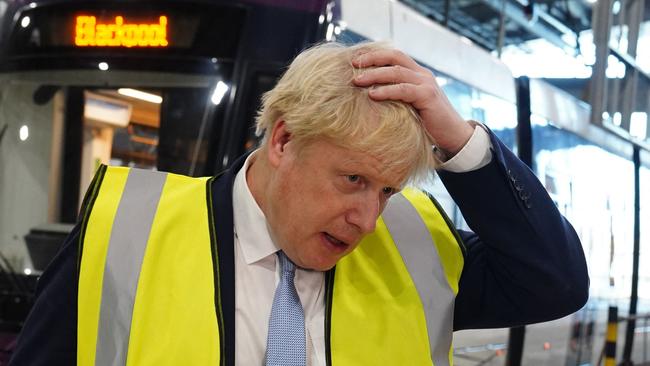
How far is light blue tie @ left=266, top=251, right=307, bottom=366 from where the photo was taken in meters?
1.83

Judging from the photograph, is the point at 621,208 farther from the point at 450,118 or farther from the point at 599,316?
the point at 450,118

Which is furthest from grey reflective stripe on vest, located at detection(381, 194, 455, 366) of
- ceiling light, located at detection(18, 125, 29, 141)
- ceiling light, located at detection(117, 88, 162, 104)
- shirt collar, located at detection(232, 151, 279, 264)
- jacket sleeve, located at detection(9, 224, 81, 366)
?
ceiling light, located at detection(18, 125, 29, 141)

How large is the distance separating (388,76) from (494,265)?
583 millimetres

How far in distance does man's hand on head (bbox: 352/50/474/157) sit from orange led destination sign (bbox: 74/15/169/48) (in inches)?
129

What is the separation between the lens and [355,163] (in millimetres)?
1762

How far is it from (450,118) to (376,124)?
0.22 m

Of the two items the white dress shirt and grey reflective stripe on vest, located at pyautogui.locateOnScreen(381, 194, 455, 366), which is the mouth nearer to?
the white dress shirt

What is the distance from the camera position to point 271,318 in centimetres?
186

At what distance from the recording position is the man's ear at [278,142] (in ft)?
6.07

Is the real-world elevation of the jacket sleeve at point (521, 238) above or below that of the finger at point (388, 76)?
below

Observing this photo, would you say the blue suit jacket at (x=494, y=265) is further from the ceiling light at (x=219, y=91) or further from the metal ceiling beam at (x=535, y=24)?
the metal ceiling beam at (x=535, y=24)

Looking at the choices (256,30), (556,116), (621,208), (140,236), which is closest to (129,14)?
(256,30)

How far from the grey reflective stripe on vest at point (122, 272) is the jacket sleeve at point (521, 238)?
650 millimetres

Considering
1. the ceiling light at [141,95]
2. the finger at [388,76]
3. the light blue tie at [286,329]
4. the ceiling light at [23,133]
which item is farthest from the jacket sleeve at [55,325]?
the ceiling light at [23,133]
